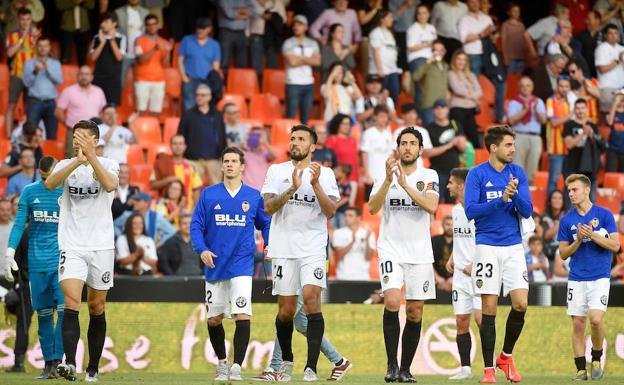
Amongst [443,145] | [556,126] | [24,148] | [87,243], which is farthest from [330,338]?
[556,126]

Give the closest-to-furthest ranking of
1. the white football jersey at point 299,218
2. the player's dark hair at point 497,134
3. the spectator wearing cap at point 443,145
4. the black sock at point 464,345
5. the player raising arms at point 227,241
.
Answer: the white football jersey at point 299,218 < the player's dark hair at point 497,134 < the player raising arms at point 227,241 < the black sock at point 464,345 < the spectator wearing cap at point 443,145

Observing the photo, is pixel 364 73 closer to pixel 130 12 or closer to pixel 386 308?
pixel 130 12

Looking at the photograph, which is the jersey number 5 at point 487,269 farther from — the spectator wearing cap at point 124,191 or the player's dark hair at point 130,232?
the spectator wearing cap at point 124,191

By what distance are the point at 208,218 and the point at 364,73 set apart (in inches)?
460

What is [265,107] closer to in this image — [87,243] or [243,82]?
[243,82]

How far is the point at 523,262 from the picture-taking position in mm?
13047

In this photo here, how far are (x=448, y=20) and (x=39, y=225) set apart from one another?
12.6 meters

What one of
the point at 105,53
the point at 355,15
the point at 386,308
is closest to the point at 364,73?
the point at 355,15

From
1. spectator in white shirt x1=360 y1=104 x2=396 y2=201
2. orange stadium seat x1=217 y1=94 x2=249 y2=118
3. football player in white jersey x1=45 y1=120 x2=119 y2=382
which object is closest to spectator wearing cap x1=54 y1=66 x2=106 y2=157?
orange stadium seat x1=217 y1=94 x2=249 y2=118

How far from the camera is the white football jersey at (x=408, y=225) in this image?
505 inches

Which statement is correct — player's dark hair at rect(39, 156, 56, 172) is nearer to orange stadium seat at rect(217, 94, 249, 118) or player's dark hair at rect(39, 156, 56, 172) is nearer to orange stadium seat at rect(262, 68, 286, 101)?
orange stadium seat at rect(217, 94, 249, 118)

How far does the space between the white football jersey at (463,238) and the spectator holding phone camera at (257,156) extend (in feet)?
22.4

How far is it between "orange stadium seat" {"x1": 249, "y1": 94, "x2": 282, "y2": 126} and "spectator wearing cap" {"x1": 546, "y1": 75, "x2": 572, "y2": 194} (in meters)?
5.05

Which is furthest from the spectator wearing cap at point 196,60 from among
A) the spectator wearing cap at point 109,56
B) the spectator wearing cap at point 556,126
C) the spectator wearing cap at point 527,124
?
the spectator wearing cap at point 556,126
